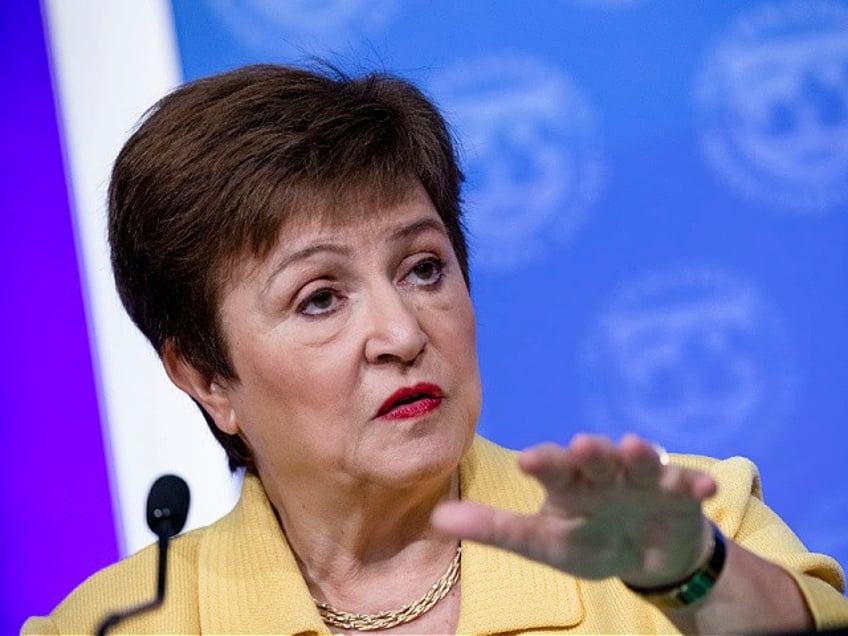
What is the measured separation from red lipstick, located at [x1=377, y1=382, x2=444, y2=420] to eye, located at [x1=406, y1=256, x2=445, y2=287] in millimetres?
163

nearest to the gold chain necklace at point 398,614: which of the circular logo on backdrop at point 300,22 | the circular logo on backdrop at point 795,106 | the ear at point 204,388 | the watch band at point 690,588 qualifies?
the ear at point 204,388

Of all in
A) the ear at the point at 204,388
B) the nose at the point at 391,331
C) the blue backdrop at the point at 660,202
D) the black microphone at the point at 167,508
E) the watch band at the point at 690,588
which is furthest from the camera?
the blue backdrop at the point at 660,202

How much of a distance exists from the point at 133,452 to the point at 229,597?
999 millimetres

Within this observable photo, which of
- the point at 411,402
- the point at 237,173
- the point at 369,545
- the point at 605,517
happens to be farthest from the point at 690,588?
the point at 237,173

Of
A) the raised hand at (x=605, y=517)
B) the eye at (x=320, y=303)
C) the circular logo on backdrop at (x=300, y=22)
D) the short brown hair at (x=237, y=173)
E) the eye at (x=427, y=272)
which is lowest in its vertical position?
the raised hand at (x=605, y=517)

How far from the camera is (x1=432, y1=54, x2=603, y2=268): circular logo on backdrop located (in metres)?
2.60

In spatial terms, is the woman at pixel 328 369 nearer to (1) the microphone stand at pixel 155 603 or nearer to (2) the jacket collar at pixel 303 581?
(2) the jacket collar at pixel 303 581

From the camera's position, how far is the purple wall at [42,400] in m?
2.79

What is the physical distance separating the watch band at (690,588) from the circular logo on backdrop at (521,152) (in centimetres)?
129

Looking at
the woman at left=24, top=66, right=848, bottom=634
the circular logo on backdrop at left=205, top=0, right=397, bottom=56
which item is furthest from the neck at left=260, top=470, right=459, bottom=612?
the circular logo on backdrop at left=205, top=0, right=397, bottom=56

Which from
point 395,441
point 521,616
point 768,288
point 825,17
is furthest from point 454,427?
point 825,17

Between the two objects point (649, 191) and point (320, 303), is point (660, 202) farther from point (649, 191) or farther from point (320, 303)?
point (320, 303)

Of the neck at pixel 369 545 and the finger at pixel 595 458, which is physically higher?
the neck at pixel 369 545

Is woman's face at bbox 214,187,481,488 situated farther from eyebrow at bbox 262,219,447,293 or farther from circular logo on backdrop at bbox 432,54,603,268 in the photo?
circular logo on backdrop at bbox 432,54,603,268
